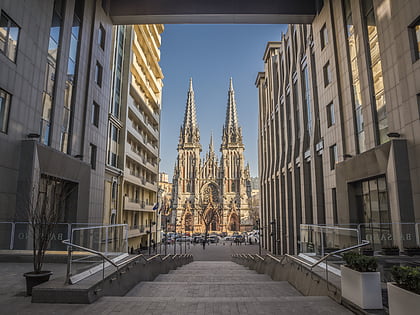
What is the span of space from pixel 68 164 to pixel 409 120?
1778cm

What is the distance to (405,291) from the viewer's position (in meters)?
4.97

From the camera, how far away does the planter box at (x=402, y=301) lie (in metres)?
4.74

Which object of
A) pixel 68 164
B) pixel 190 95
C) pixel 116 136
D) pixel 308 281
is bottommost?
pixel 308 281

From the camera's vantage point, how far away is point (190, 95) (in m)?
121

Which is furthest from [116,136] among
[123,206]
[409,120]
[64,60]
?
[409,120]

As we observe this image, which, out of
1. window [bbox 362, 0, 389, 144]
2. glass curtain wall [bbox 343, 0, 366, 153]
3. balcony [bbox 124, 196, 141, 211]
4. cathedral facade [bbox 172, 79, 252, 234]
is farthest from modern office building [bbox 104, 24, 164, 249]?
cathedral facade [bbox 172, 79, 252, 234]

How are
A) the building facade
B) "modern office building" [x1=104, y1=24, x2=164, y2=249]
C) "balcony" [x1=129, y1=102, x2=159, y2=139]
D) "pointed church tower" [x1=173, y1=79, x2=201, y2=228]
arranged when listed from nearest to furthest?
the building facade
"modern office building" [x1=104, y1=24, x2=164, y2=249]
"balcony" [x1=129, y1=102, x2=159, y2=139]
"pointed church tower" [x1=173, y1=79, x2=201, y2=228]

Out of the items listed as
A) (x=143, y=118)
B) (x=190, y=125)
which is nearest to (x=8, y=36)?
(x=143, y=118)

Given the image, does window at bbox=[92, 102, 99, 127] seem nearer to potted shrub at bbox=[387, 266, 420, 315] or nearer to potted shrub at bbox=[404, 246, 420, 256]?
potted shrub at bbox=[404, 246, 420, 256]

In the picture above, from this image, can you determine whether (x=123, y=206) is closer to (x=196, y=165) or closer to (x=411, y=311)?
(x=411, y=311)

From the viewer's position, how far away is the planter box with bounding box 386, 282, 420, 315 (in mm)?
4743

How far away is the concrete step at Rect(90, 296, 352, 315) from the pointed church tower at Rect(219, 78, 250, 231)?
100984 millimetres

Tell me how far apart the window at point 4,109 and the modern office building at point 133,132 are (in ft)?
44.6

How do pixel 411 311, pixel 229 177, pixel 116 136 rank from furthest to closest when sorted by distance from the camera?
pixel 229 177
pixel 116 136
pixel 411 311
